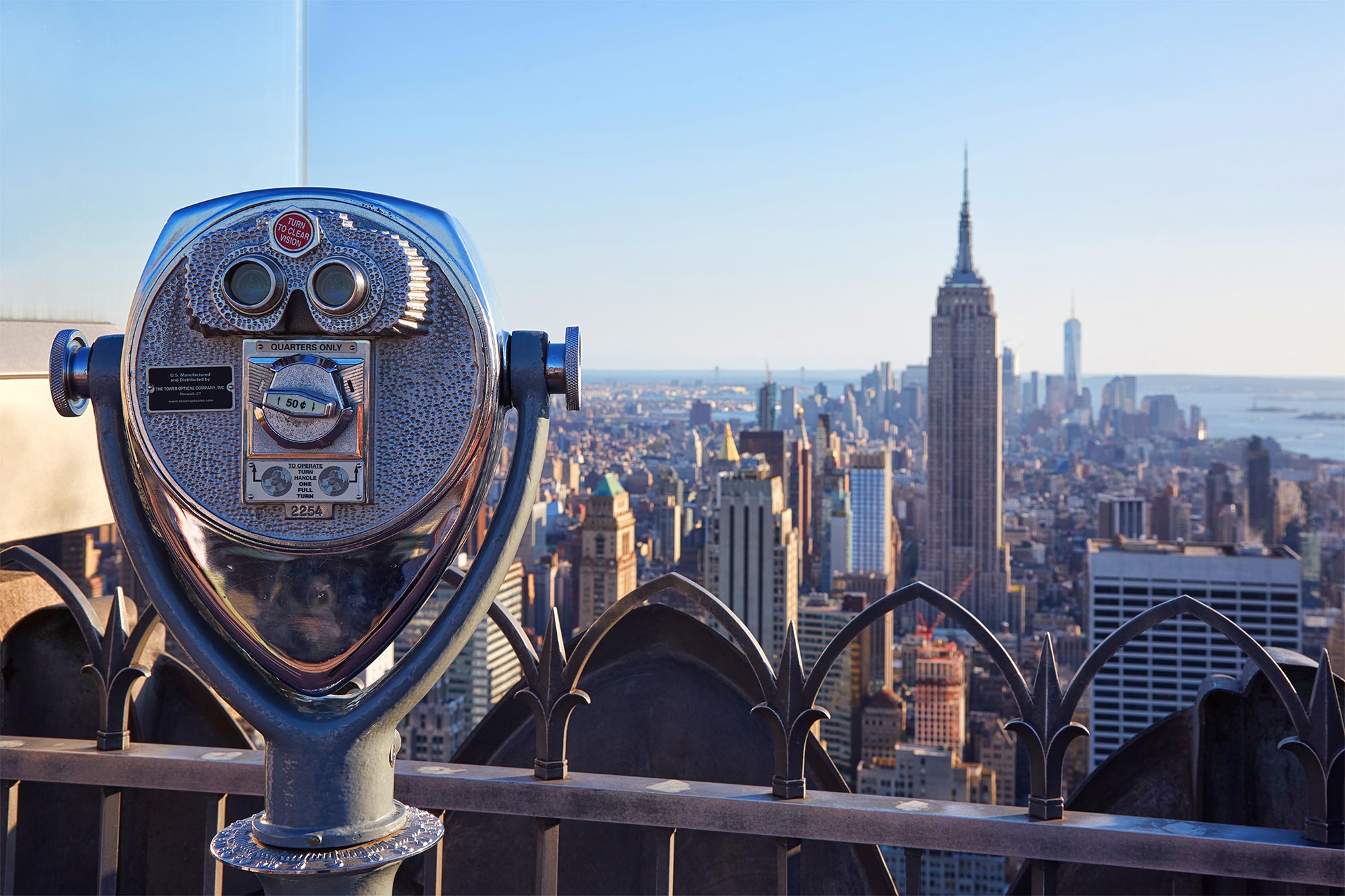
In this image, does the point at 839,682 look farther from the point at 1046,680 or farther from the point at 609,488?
the point at 1046,680

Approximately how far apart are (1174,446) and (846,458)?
15100mm

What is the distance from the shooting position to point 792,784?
1.53 metres

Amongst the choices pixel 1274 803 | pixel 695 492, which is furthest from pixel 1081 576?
pixel 1274 803

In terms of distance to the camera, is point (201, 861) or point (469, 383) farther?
point (201, 861)

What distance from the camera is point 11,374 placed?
5.81ft

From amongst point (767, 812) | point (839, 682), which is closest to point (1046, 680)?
point (767, 812)

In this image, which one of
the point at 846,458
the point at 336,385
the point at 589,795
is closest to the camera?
the point at 336,385

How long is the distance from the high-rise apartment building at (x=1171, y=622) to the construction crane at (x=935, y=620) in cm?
490

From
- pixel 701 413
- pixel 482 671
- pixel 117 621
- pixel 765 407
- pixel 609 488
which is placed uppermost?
pixel 765 407

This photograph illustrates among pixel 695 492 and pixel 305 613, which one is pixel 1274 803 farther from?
pixel 695 492

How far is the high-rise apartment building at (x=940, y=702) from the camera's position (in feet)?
91.6

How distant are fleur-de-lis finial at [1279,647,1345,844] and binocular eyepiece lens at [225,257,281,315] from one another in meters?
1.30

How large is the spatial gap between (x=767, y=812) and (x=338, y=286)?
Result: 92cm

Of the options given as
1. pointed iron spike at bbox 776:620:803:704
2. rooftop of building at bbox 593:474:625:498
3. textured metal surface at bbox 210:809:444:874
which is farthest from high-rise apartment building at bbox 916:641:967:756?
textured metal surface at bbox 210:809:444:874
